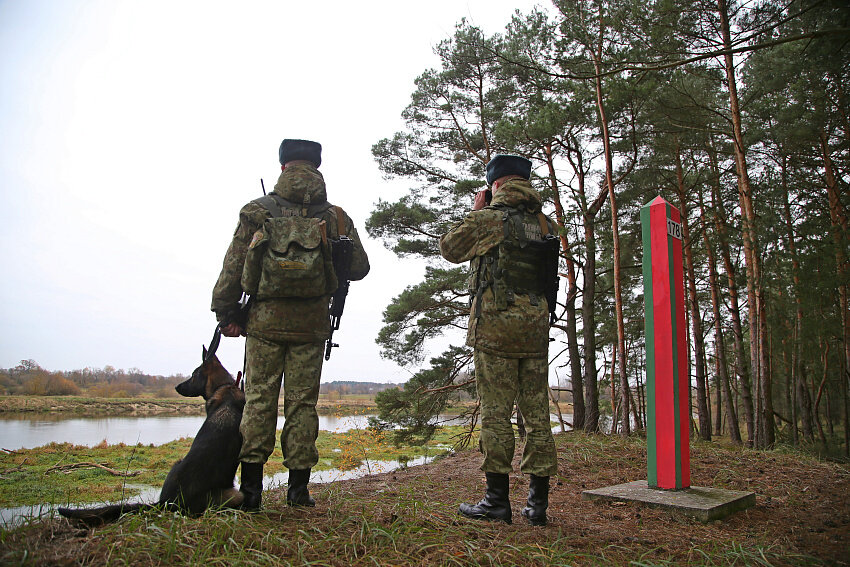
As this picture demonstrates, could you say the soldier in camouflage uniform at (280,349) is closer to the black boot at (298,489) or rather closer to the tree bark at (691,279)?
the black boot at (298,489)

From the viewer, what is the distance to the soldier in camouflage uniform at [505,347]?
3080 millimetres

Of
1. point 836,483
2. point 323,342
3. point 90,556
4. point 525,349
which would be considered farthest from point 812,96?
point 90,556

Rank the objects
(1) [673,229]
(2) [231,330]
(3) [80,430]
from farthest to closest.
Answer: (3) [80,430]
(1) [673,229]
(2) [231,330]

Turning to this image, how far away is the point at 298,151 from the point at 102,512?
2.38 meters

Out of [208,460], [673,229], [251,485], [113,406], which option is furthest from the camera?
[113,406]

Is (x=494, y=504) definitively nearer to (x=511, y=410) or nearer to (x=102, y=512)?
(x=511, y=410)

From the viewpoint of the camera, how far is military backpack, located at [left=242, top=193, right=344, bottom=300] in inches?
122

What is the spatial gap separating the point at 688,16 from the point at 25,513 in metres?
10.0

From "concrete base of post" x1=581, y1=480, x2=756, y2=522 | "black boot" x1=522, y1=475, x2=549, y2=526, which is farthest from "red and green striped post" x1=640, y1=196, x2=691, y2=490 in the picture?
"black boot" x1=522, y1=475, x2=549, y2=526

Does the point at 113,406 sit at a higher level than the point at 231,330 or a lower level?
lower

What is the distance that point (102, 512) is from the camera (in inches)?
94.7

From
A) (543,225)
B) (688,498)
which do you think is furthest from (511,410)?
(688,498)

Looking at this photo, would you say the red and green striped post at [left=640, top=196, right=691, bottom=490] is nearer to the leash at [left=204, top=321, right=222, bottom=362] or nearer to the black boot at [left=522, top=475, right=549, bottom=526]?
the black boot at [left=522, top=475, right=549, bottom=526]

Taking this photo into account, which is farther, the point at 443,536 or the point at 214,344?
the point at 214,344
